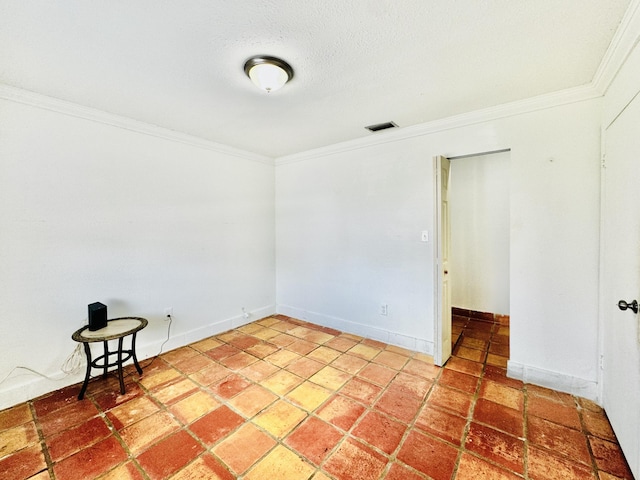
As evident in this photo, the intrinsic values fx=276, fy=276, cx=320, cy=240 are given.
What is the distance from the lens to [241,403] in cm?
213

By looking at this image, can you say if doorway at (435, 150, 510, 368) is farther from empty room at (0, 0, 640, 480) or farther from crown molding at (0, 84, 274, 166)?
crown molding at (0, 84, 274, 166)

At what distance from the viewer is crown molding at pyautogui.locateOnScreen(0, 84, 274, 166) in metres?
2.11

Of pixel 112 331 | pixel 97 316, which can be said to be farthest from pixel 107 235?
pixel 112 331

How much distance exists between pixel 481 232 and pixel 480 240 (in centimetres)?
12

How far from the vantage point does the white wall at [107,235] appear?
215 centimetres

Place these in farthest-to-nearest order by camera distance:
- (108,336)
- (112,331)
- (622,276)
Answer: (112,331), (108,336), (622,276)

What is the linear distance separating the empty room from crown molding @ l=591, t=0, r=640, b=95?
19mm

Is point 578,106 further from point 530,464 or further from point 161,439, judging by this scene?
point 161,439

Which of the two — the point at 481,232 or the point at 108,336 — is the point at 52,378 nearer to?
the point at 108,336

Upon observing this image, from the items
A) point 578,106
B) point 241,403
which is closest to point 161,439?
point 241,403

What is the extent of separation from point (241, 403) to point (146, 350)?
1402mm

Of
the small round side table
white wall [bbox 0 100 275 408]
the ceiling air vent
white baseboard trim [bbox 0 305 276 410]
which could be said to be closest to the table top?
the small round side table

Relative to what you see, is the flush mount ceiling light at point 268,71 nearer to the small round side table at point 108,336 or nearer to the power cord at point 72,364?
the small round side table at point 108,336

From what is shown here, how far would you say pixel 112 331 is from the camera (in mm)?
2262
